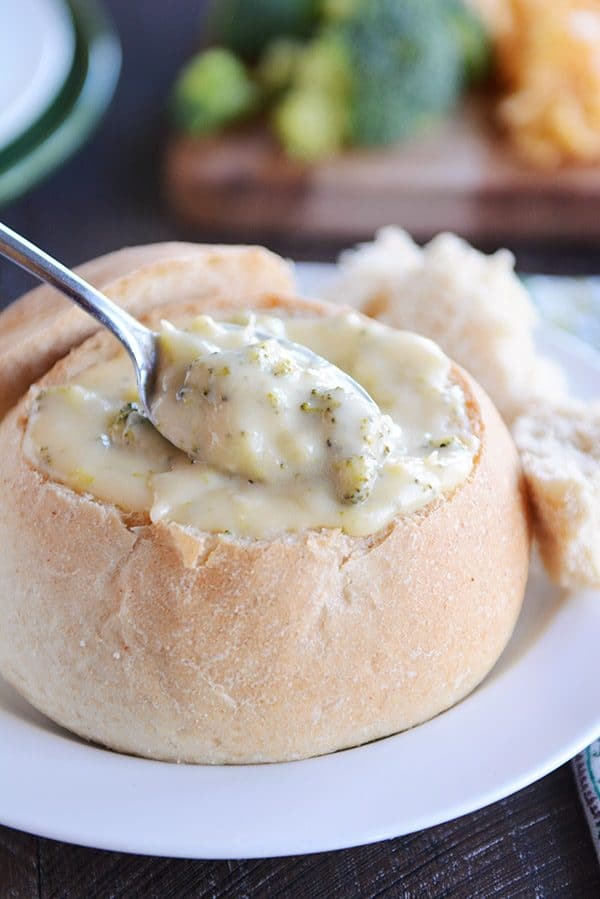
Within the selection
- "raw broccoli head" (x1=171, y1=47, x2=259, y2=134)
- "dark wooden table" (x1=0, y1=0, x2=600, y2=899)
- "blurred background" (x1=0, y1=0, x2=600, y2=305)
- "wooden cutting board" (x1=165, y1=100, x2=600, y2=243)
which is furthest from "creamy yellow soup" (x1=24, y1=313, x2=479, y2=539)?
"raw broccoli head" (x1=171, y1=47, x2=259, y2=134)

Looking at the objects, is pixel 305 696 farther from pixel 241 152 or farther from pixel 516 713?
pixel 241 152

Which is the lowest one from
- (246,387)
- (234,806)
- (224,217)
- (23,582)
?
(224,217)

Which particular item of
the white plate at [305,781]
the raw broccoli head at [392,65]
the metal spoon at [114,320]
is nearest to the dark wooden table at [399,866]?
the white plate at [305,781]

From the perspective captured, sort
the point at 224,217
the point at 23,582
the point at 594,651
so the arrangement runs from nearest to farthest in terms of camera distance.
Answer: the point at 23,582 → the point at 594,651 → the point at 224,217

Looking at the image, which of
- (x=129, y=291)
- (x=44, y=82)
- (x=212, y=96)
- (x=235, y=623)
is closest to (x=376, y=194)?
(x=212, y=96)

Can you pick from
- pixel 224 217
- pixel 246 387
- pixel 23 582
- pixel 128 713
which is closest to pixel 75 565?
pixel 23 582

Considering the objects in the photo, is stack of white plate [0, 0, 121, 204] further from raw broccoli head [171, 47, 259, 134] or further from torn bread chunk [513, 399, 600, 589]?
torn bread chunk [513, 399, 600, 589]

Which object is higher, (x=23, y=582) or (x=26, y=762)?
(x=23, y=582)
